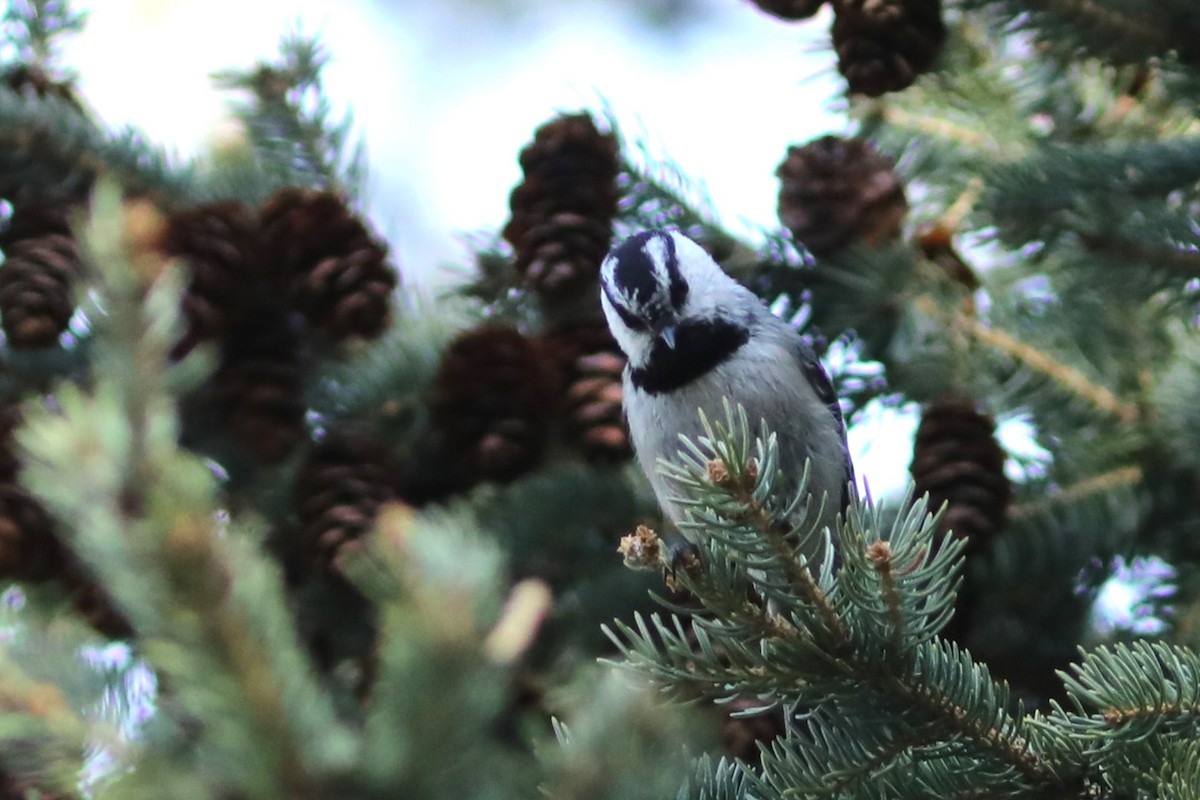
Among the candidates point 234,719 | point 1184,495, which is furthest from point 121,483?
point 1184,495

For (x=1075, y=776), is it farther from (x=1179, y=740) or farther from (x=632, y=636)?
(x=632, y=636)

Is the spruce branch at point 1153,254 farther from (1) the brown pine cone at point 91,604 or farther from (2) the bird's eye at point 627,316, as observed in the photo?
(1) the brown pine cone at point 91,604

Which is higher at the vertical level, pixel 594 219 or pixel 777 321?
pixel 594 219

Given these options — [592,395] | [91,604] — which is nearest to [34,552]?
[91,604]

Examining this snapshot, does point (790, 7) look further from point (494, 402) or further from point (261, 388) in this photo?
point (261, 388)

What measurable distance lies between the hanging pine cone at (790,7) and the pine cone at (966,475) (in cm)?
47

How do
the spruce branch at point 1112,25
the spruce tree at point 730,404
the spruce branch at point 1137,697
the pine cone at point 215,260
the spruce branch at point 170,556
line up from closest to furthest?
the spruce branch at point 170,556, the spruce branch at point 1137,697, the spruce tree at point 730,404, the spruce branch at point 1112,25, the pine cone at point 215,260

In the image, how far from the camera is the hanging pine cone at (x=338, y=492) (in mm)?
1425

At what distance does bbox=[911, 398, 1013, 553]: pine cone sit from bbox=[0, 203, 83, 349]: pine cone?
98 centimetres

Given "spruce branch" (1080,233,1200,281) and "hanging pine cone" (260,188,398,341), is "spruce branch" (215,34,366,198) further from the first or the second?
"spruce branch" (1080,233,1200,281)

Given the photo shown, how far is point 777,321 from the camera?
71.2 inches

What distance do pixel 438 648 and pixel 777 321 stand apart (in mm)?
1429

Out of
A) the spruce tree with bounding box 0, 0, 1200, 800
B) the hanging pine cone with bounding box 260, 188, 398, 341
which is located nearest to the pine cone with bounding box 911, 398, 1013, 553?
the spruce tree with bounding box 0, 0, 1200, 800

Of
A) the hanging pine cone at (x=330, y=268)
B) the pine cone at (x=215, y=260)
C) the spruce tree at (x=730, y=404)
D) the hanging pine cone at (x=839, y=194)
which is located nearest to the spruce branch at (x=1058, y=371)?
the spruce tree at (x=730, y=404)
